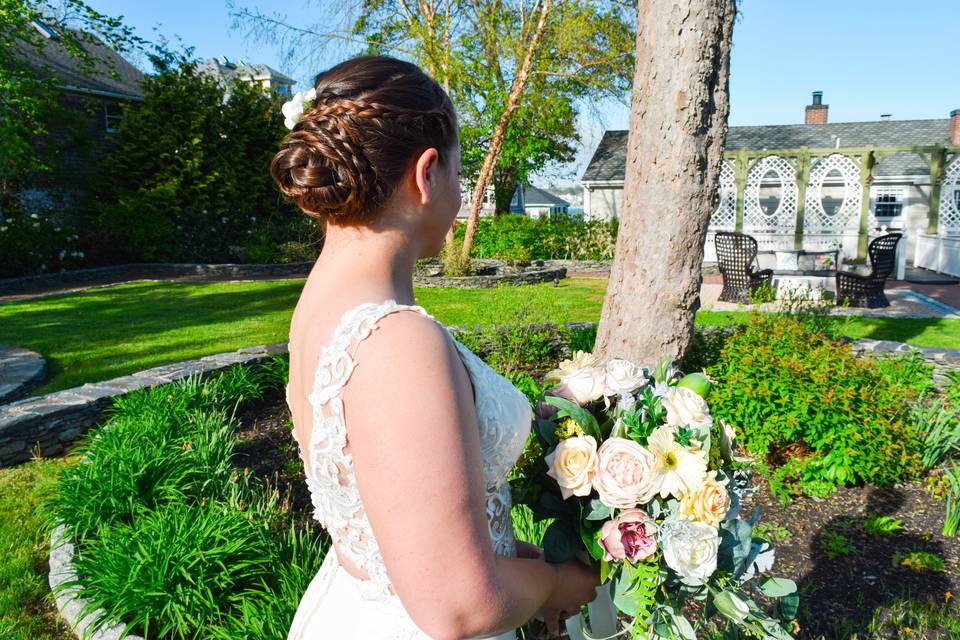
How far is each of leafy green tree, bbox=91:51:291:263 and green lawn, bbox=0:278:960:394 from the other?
3.90 m

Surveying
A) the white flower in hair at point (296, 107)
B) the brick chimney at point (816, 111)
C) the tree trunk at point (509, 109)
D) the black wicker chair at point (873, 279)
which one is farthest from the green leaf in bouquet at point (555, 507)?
the brick chimney at point (816, 111)

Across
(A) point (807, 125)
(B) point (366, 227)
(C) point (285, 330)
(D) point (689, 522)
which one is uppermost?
(A) point (807, 125)

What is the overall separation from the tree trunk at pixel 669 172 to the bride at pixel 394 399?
344 cm

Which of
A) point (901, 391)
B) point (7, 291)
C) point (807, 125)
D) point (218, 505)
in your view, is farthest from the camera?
point (807, 125)

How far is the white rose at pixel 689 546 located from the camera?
53.2 inches

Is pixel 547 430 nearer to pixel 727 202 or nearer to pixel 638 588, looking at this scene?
pixel 638 588

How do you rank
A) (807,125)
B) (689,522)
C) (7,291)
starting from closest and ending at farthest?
(689,522) < (7,291) < (807,125)

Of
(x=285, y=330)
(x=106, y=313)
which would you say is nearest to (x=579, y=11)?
(x=285, y=330)

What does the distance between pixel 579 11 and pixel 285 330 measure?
1094 cm

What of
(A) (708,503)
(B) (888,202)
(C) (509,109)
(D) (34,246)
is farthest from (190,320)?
(B) (888,202)

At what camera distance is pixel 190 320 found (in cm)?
1097

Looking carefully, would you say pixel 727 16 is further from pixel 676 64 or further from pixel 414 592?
pixel 414 592

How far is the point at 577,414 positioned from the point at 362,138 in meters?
0.74

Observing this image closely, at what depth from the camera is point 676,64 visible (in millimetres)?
4418
